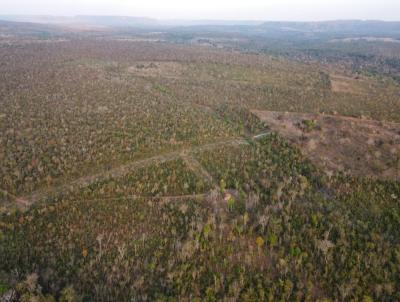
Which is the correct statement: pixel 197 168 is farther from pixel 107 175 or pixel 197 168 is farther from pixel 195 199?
pixel 107 175

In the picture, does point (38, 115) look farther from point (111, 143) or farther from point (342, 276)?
point (342, 276)

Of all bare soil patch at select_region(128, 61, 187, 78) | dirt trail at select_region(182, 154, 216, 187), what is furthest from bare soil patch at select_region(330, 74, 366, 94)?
dirt trail at select_region(182, 154, 216, 187)

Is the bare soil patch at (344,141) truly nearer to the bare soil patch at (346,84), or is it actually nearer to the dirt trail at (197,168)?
the dirt trail at (197,168)

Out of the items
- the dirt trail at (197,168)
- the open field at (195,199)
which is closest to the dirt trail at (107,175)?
the open field at (195,199)

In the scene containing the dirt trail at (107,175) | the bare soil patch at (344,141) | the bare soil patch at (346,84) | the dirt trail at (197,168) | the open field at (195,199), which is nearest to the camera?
the open field at (195,199)

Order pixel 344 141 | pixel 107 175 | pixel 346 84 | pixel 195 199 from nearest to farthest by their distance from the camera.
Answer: pixel 195 199 → pixel 107 175 → pixel 344 141 → pixel 346 84

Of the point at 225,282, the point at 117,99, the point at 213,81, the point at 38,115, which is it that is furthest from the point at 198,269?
the point at 213,81

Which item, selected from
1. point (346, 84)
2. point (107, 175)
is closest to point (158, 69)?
point (346, 84)
